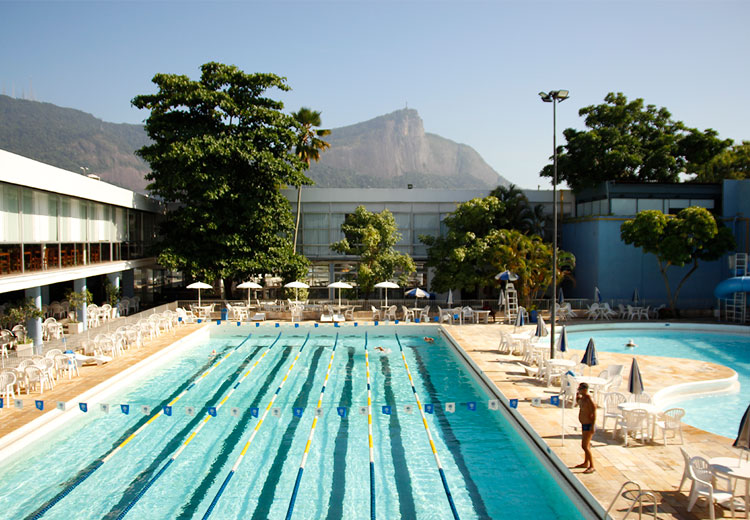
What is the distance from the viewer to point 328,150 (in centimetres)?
14738

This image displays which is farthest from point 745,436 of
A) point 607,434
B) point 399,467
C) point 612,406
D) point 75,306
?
point 75,306

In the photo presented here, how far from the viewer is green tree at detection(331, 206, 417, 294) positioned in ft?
92.4

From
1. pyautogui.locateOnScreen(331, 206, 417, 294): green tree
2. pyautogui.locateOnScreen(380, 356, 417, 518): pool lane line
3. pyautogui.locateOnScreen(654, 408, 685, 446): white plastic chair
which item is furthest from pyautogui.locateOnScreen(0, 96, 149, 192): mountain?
pyautogui.locateOnScreen(654, 408, 685, 446): white plastic chair

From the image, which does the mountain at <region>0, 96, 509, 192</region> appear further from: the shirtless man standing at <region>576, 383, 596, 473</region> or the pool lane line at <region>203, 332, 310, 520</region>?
the shirtless man standing at <region>576, 383, 596, 473</region>

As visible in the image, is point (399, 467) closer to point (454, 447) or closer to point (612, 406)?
point (454, 447)

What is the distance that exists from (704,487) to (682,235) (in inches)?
822

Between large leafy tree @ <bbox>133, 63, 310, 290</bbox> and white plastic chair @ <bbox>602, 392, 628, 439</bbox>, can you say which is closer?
white plastic chair @ <bbox>602, 392, 628, 439</bbox>

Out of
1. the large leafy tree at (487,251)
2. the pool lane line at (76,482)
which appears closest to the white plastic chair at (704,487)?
the pool lane line at (76,482)

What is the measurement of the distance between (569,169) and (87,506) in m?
31.6

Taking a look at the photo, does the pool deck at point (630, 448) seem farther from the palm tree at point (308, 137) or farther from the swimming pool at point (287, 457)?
the palm tree at point (308, 137)

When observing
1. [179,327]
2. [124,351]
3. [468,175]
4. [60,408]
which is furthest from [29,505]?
[468,175]

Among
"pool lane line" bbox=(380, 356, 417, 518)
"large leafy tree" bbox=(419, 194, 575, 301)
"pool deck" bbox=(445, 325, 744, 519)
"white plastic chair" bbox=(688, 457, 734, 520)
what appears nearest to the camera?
"white plastic chair" bbox=(688, 457, 734, 520)

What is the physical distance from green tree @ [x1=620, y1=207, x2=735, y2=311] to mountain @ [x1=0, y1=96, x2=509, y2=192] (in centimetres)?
11076

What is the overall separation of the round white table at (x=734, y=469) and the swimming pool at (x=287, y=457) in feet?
7.29
